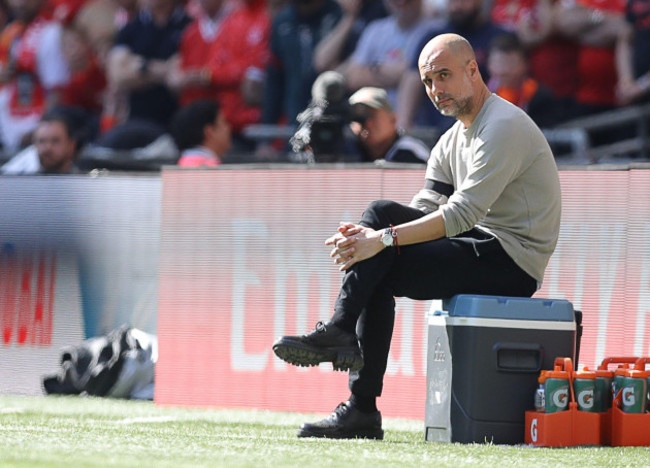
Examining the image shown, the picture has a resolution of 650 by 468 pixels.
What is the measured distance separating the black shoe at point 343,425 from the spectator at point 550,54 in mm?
4274

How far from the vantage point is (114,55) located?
11.5 metres

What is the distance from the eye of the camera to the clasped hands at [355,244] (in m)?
4.94

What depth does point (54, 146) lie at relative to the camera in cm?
950

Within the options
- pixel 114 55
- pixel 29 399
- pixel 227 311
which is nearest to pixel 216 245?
pixel 227 311

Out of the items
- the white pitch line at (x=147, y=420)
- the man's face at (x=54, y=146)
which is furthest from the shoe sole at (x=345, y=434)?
the man's face at (x=54, y=146)

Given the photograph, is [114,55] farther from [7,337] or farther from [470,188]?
[470,188]

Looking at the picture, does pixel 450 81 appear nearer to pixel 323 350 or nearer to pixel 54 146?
pixel 323 350

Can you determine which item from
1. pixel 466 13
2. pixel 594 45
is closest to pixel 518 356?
pixel 594 45

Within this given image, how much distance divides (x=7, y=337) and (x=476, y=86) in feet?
13.1

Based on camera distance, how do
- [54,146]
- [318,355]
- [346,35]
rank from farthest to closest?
[346,35] → [54,146] → [318,355]

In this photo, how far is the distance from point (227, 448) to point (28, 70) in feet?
27.9

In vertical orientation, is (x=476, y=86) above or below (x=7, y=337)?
above

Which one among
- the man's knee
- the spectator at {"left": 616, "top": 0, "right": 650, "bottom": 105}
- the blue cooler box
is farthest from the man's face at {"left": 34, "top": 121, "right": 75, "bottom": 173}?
the blue cooler box

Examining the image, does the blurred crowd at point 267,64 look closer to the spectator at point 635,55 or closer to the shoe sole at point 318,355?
the spectator at point 635,55
